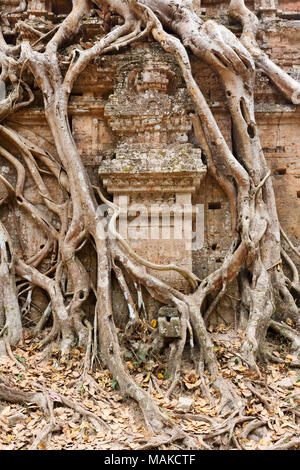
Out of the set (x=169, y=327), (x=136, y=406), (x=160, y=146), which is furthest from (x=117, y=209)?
(x=136, y=406)

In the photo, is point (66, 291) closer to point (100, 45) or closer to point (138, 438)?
point (138, 438)

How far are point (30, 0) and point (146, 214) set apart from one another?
382cm

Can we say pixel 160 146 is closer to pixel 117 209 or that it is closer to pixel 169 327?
pixel 117 209

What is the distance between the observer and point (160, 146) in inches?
A: 193

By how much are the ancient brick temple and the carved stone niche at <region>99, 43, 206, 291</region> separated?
0.01 meters

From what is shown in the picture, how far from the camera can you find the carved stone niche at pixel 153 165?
4637 mm

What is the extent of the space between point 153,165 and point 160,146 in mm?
377

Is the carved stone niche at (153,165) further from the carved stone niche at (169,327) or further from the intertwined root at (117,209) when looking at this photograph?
the carved stone niche at (169,327)

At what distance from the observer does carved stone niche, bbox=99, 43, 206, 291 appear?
15.2 feet

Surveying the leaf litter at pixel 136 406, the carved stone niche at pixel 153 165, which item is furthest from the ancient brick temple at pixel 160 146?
the leaf litter at pixel 136 406

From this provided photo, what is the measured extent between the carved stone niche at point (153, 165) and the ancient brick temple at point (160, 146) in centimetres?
1

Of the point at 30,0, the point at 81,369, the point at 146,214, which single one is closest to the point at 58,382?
the point at 81,369

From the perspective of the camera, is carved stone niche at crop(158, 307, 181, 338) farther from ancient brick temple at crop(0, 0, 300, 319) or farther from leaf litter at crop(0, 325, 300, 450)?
ancient brick temple at crop(0, 0, 300, 319)

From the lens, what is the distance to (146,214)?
4.71 meters
